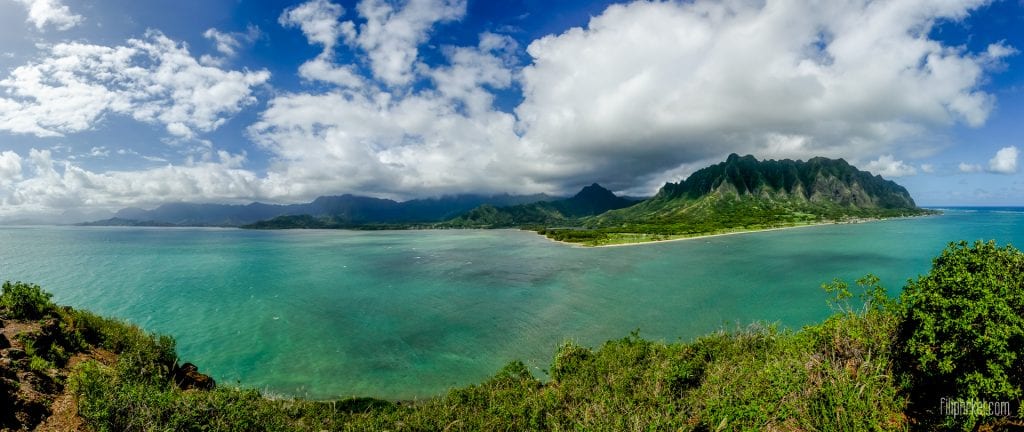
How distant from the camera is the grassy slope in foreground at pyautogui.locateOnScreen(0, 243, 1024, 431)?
48.4 ft

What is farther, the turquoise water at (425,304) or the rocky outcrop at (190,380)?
the turquoise water at (425,304)

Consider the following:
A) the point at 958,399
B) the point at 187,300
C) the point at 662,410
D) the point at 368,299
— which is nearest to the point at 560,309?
the point at 368,299

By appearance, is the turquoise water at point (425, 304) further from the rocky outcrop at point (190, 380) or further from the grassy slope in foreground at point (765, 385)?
the grassy slope in foreground at point (765, 385)

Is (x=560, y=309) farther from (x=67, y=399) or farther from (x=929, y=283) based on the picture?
(x=67, y=399)

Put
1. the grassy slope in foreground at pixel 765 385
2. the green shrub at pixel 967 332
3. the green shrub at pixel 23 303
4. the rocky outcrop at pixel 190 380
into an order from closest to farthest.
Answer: the green shrub at pixel 967 332 → the grassy slope in foreground at pixel 765 385 → the green shrub at pixel 23 303 → the rocky outcrop at pixel 190 380

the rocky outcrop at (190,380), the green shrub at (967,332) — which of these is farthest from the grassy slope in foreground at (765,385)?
the rocky outcrop at (190,380)

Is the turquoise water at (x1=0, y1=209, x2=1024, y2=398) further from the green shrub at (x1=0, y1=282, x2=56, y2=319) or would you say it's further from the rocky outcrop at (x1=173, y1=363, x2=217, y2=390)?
the green shrub at (x1=0, y1=282, x2=56, y2=319)

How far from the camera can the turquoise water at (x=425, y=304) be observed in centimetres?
4497

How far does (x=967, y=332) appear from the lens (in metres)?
14.6

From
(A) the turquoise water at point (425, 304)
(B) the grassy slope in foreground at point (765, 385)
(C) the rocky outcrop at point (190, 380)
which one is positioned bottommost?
(A) the turquoise water at point (425, 304)

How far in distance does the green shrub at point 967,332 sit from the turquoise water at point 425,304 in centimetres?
3148

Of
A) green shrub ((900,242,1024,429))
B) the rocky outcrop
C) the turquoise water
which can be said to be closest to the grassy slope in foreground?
green shrub ((900,242,1024,429))

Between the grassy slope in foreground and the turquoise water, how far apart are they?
1737 centimetres

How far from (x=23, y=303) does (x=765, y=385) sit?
4451 cm
